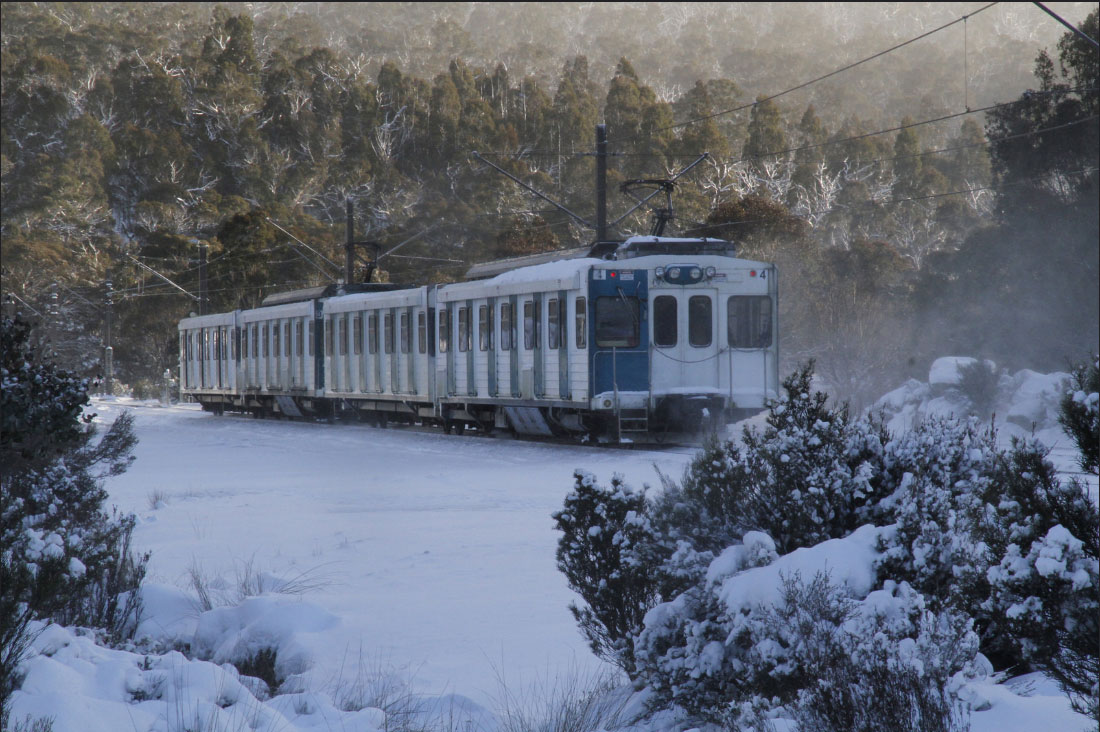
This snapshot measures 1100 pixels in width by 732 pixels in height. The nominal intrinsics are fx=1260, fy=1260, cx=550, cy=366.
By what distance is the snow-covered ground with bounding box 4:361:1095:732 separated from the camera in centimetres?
580

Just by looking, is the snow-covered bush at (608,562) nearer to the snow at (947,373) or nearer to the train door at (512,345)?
the train door at (512,345)

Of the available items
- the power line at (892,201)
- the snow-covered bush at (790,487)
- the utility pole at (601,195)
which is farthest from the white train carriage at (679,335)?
the power line at (892,201)

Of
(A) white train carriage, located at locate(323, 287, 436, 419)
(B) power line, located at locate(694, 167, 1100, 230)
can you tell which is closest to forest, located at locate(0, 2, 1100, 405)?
(B) power line, located at locate(694, 167, 1100, 230)

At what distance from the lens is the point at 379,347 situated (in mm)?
28344

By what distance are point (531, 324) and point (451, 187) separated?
57.9 m

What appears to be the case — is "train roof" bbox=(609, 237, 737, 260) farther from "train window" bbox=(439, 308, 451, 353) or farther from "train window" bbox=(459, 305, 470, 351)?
"train window" bbox=(439, 308, 451, 353)

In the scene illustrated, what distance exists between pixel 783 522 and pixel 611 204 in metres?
58.6

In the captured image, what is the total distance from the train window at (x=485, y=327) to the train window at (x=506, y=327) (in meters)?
0.47

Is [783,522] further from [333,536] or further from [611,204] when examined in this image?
[611,204]

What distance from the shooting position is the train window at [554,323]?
797 inches

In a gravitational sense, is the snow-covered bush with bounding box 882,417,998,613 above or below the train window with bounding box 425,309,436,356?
below

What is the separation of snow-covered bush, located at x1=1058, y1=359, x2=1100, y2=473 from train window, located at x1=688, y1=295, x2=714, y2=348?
50.4ft

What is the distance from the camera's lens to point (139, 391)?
185 feet

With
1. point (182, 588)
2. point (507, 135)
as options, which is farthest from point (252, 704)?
point (507, 135)
